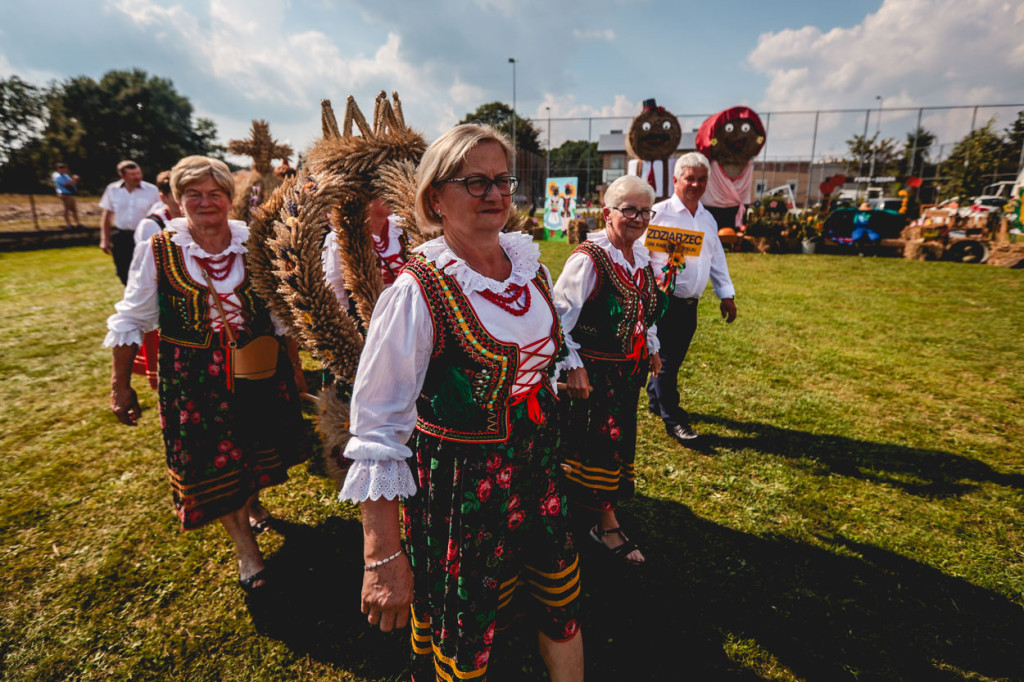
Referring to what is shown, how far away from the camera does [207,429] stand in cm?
273

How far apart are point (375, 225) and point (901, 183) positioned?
3218 centimetres

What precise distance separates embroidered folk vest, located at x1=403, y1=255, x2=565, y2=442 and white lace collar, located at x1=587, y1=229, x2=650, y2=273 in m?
1.43

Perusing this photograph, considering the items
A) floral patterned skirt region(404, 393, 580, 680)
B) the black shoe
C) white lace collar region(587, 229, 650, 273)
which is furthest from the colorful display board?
floral patterned skirt region(404, 393, 580, 680)

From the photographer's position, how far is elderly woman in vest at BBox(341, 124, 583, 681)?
146 cm

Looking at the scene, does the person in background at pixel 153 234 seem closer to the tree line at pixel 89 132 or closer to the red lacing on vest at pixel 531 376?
the red lacing on vest at pixel 531 376

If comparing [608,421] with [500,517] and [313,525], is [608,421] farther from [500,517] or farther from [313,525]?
[313,525]

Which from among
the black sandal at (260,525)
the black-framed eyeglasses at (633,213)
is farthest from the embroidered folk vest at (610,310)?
the black sandal at (260,525)

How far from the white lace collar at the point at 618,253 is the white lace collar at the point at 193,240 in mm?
2050

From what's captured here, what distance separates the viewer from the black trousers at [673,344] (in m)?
4.34

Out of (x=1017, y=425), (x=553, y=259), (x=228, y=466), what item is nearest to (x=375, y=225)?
(x=228, y=466)

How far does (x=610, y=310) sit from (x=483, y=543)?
5.24 feet

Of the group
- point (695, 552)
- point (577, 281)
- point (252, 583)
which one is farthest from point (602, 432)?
point (252, 583)

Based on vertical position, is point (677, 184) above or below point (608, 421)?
above

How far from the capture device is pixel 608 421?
117 inches
